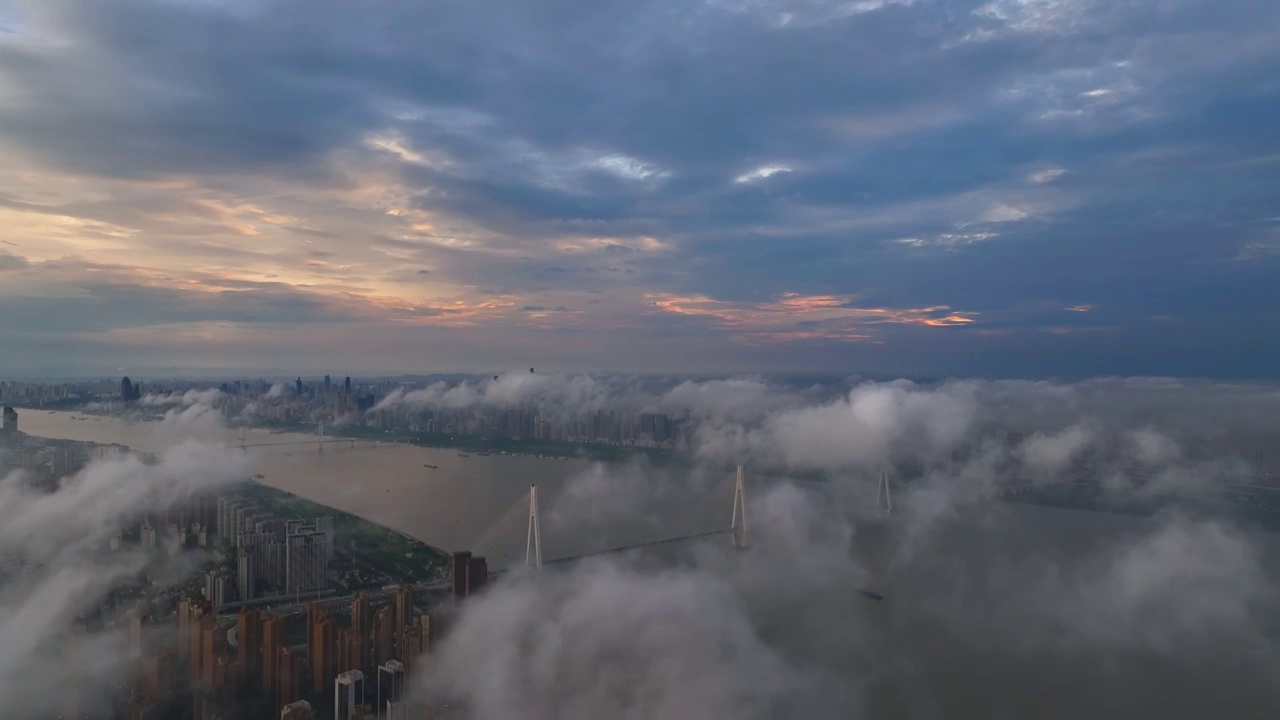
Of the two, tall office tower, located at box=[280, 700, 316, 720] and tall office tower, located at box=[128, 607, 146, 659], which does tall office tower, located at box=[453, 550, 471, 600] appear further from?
tall office tower, located at box=[128, 607, 146, 659]

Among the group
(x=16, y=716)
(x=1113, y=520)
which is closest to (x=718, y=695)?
(x=16, y=716)

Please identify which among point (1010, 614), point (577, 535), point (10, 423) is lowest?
point (1010, 614)

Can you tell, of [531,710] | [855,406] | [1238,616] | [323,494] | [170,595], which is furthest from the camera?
[323,494]

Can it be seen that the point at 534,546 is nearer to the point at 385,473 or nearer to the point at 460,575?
the point at 460,575

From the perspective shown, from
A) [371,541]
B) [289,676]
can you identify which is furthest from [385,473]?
[289,676]

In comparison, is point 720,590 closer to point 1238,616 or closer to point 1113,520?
point 1238,616

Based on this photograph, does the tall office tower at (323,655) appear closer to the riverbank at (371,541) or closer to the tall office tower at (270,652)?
the tall office tower at (270,652)
